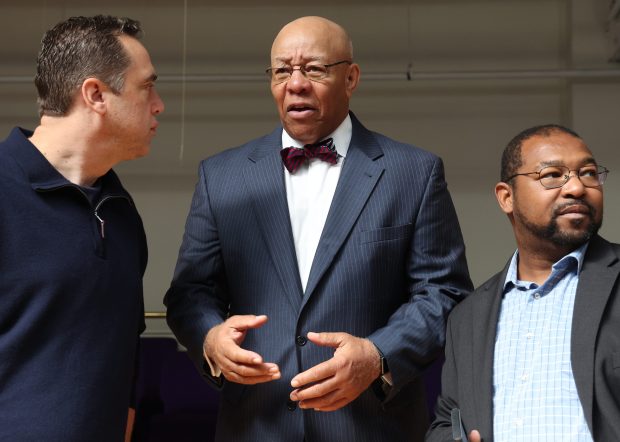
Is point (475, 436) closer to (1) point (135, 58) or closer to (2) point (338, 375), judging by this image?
(2) point (338, 375)

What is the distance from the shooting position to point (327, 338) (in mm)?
2363

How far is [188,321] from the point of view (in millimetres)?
2648

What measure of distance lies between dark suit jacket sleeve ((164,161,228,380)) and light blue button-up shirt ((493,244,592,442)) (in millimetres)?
796

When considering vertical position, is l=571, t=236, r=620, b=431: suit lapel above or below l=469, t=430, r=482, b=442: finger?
above

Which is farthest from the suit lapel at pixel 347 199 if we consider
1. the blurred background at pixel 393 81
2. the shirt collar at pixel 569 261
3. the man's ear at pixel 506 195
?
the blurred background at pixel 393 81

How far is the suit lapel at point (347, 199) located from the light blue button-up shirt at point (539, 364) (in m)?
0.49

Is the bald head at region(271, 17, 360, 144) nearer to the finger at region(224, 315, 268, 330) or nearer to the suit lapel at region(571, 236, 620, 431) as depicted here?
the finger at region(224, 315, 268, 330)

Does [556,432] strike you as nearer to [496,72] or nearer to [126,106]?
[126,106]

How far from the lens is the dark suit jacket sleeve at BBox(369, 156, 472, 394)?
2527mm

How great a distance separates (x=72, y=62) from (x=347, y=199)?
85 cm

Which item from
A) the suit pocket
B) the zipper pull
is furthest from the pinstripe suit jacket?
the zipper pull

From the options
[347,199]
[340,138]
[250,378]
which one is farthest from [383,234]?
[250,378]

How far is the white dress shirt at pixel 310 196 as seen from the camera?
8.87 ft

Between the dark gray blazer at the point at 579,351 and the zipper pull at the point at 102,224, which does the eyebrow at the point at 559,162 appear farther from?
the zipper pull at the point at 102,224
